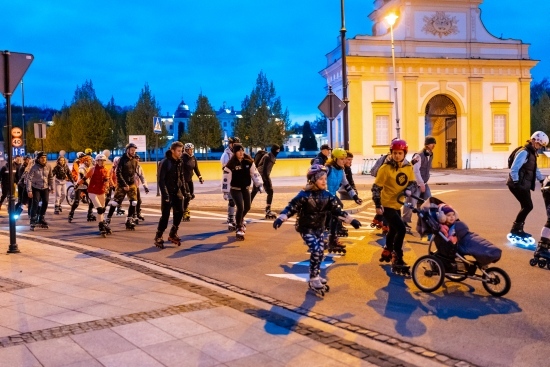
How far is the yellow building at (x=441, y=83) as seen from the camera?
41438 mm

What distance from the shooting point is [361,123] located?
41312mm

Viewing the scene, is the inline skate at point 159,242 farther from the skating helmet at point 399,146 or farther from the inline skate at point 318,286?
the skating helmet at point 399,146

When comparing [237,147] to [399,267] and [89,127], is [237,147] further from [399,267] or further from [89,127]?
[89,127]

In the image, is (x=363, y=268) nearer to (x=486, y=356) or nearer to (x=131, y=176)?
(x=486, y=356)

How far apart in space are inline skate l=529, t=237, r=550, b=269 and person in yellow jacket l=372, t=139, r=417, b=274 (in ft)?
6.27

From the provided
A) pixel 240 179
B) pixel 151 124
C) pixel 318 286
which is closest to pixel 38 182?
pixel 240 179

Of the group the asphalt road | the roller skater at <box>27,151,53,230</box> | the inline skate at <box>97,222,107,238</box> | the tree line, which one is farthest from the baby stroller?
the tree line

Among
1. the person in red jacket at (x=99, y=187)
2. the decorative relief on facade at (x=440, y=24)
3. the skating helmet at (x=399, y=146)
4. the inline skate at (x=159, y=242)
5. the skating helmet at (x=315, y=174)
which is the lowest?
the inline skate at (x=159, y=242)

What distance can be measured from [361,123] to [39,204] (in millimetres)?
28921

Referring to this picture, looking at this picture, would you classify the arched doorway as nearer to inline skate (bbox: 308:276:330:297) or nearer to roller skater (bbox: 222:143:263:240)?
roller skater (bbox: 222:143:263:240)

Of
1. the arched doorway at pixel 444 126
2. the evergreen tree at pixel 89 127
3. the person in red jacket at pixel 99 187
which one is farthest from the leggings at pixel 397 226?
the evergreen tree at pixel 89 127

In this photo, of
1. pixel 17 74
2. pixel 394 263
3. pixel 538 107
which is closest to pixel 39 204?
pixel 17 74

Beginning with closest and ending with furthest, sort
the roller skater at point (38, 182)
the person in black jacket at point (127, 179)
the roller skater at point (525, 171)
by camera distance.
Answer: the roller skater at point (525, 171)
the person in black jacket at point (127, 179)
the roller skater at point (38, 182)

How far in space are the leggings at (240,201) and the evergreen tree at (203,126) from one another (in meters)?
52.6
